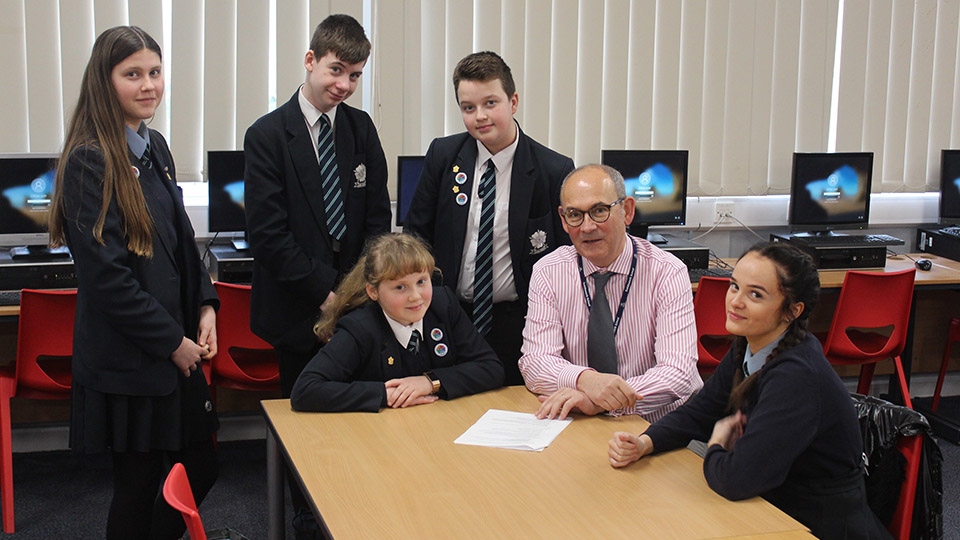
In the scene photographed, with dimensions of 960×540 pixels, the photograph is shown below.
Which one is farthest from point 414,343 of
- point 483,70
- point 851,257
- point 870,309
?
point 851,257

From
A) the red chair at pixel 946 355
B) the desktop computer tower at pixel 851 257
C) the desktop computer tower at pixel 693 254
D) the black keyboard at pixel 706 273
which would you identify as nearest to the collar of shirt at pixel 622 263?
the black keyboard at pixel 706 273

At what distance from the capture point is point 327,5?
427 cm

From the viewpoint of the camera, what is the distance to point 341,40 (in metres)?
2.72

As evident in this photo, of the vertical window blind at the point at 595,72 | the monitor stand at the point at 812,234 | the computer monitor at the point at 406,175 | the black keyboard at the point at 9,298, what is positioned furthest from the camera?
the monitor stand at the point at 812,234

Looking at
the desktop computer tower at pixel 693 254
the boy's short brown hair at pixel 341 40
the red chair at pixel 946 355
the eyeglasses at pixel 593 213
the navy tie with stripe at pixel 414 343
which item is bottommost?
the red chair at pixel 946 355

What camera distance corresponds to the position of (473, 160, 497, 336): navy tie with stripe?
115 inches

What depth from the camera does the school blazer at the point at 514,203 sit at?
115 inches

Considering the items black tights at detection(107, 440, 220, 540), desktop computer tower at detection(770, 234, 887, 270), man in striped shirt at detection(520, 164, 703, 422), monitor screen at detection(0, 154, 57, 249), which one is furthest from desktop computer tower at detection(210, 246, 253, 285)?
desktop computer tower at detection(770, 234, 887, 270)

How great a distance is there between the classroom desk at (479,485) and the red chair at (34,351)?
1.39m

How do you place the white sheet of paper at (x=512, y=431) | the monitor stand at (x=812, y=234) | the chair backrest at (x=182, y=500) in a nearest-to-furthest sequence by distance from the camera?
the chair backrest at (x=182, y=500), the white sheet of paper at (x=512, y=431), the monitor stand at (x=812, y=234)

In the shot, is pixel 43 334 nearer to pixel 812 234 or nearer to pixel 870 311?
pixel 870 311

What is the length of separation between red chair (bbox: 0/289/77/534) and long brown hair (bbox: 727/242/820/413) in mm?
2386

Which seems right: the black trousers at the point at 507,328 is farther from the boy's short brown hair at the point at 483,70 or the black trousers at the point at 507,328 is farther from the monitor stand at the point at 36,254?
the monitor stand at the point at 36,254

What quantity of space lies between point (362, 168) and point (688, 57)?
2.41m
